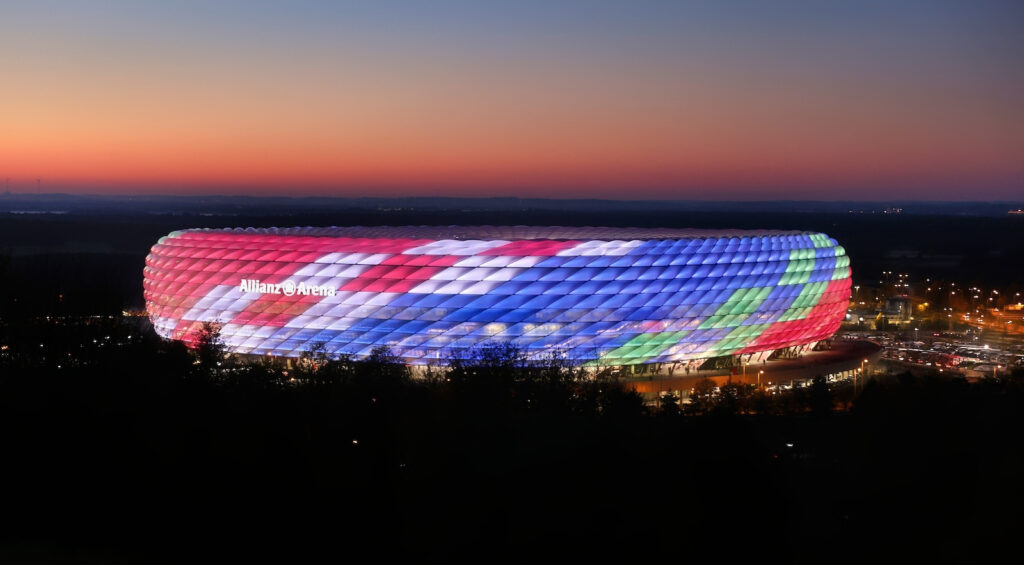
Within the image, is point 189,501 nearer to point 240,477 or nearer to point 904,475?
point 240,477

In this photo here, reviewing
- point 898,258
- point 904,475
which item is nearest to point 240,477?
point 904,475

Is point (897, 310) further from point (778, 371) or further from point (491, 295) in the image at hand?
point (491, 295)

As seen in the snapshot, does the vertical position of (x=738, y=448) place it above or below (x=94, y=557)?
above

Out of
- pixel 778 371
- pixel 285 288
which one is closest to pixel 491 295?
pixel 285 288

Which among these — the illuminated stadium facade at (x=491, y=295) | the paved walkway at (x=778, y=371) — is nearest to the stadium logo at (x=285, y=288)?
the illuminated stadium facade at (x=491, y=295)

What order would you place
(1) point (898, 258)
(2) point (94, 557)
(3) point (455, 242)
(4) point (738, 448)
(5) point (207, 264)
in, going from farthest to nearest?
(1) point (898, 258), (5) point (207, 264), (3) point (455, 242), (4) point (738, 448), (2) point (94, 557)

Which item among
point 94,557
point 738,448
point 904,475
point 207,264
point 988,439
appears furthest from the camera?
point 207,264

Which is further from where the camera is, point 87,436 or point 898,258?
point 898,258

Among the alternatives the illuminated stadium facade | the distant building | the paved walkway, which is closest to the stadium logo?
the illuminated stadium facade
